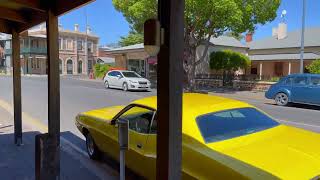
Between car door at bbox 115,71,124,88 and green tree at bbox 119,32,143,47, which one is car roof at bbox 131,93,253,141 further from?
green tree at bbox 119,32,143,47

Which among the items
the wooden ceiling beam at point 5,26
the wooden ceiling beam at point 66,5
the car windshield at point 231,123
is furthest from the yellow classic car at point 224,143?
the wooden ceiling beam at point 5,26

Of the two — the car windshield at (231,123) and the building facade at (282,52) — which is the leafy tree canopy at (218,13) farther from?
the car windshield at (231,123)

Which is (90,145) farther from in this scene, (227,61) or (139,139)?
(227,61)

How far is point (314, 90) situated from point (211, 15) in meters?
9.47

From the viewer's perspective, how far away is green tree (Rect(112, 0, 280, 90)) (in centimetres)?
2161

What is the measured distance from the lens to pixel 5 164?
18.8 feet

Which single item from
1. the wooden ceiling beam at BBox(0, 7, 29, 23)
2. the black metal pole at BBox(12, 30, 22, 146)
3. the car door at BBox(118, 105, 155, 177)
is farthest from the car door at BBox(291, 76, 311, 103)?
the wooden ceiling beam at BBox(0, 7, 29, 23)

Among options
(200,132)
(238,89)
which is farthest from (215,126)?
(238,89)

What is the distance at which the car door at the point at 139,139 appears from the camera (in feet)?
14.5

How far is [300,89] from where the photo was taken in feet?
50.5

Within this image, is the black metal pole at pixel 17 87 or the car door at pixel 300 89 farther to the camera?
the car door at pixel 300 89

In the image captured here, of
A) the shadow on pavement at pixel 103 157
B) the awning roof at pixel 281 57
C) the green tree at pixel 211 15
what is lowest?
the shadow on pavement at pixel 103 157

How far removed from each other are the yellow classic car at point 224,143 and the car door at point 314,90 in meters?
11.3

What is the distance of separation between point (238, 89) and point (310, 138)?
76.4 feet
